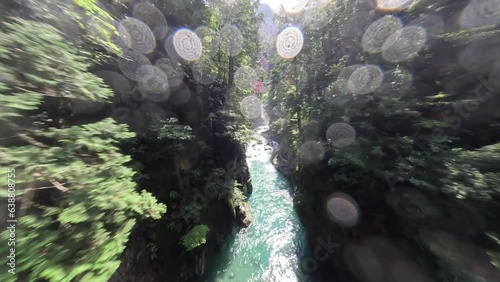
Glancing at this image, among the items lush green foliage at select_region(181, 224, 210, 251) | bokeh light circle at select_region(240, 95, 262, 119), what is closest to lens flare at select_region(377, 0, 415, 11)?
bokeh light circle at select_region(240, 95, 262, 119)

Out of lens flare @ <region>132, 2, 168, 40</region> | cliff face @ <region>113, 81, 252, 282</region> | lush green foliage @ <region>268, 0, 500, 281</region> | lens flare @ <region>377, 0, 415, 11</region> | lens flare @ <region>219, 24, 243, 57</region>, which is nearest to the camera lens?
lush green foliage @ <region>268, 0, 500, 281</region>

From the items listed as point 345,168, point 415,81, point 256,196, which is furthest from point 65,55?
point 256,196

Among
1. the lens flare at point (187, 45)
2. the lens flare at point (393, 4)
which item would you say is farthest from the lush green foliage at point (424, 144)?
the lens flare at point (187, 45)

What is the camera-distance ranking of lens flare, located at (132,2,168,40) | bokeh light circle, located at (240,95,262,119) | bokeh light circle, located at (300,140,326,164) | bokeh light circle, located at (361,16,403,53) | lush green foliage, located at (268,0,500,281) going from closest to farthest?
lush green foliage, located at (268,0,500,281) → bokeh light circle, located at (361,16,403,53) → bokeh light circle, located at (300,140,326,164) → lens flare, located at (132,2,168,40) → bokeh light circle, located at (240,95,262,119)

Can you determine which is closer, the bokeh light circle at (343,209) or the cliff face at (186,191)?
Answer: the cliff face at (186,191)

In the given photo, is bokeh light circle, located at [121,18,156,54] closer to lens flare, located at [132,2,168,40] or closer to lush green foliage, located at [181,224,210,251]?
lens flare, located at [132,2,168,40]

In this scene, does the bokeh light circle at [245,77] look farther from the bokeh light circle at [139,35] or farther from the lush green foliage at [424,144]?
the lush green foliage at [424,144]

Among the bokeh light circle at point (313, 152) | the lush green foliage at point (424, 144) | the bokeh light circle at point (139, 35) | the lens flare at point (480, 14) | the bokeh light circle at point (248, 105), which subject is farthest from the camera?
the bokeh light circle at point (248, 105)

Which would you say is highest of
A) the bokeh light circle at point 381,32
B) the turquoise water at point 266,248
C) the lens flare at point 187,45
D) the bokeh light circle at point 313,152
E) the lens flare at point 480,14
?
the lens flare at point 187,45
